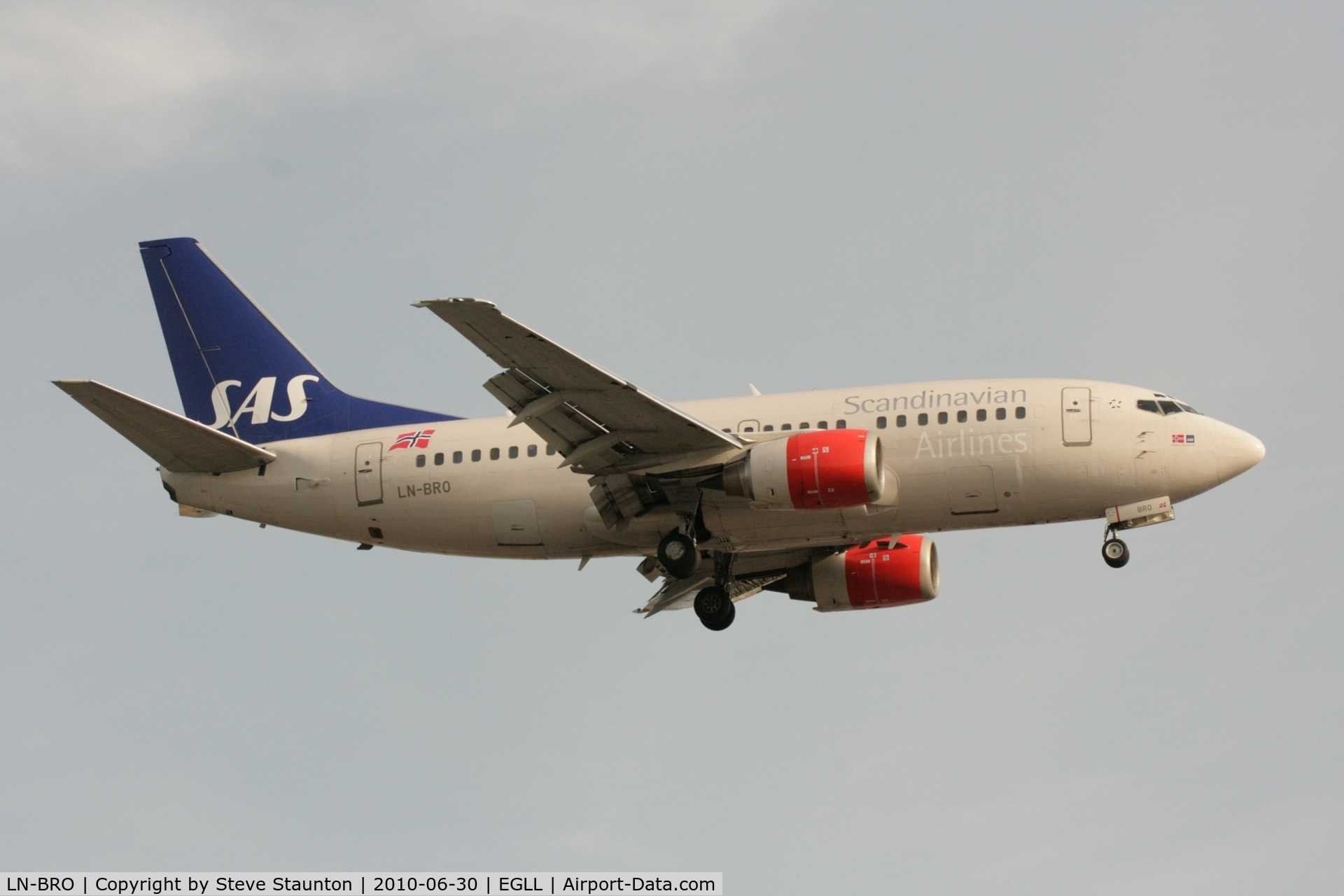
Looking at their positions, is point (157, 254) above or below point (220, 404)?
above

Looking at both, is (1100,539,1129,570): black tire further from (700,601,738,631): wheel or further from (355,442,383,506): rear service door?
(355,442,383,506): rear service door

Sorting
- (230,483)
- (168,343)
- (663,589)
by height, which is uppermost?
(168,343)

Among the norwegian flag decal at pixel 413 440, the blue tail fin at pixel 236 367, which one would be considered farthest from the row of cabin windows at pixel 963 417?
the blue tail fin at pixel 236 367

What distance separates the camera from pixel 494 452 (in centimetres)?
3591

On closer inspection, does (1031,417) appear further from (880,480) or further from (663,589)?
(663,589)

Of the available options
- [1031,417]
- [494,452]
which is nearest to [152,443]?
[494,452]

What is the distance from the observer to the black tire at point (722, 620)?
3741cm

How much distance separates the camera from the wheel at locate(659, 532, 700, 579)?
33688 millimetres

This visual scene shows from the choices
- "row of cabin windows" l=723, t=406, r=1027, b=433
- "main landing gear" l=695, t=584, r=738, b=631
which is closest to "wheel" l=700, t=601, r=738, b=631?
"main landing gear" l=695, t=584, r=738, b=631

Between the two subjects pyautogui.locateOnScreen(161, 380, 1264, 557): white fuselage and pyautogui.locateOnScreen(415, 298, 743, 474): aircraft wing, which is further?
pyautogui.locateOnScreen(161, 380, 1264, 557): white fuselage

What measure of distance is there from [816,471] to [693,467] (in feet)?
9.54

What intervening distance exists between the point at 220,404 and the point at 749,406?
14.1 metres

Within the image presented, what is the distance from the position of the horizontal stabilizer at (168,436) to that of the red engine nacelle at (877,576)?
13.9 meters

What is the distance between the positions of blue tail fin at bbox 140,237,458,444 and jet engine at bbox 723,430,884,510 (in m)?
9.23
